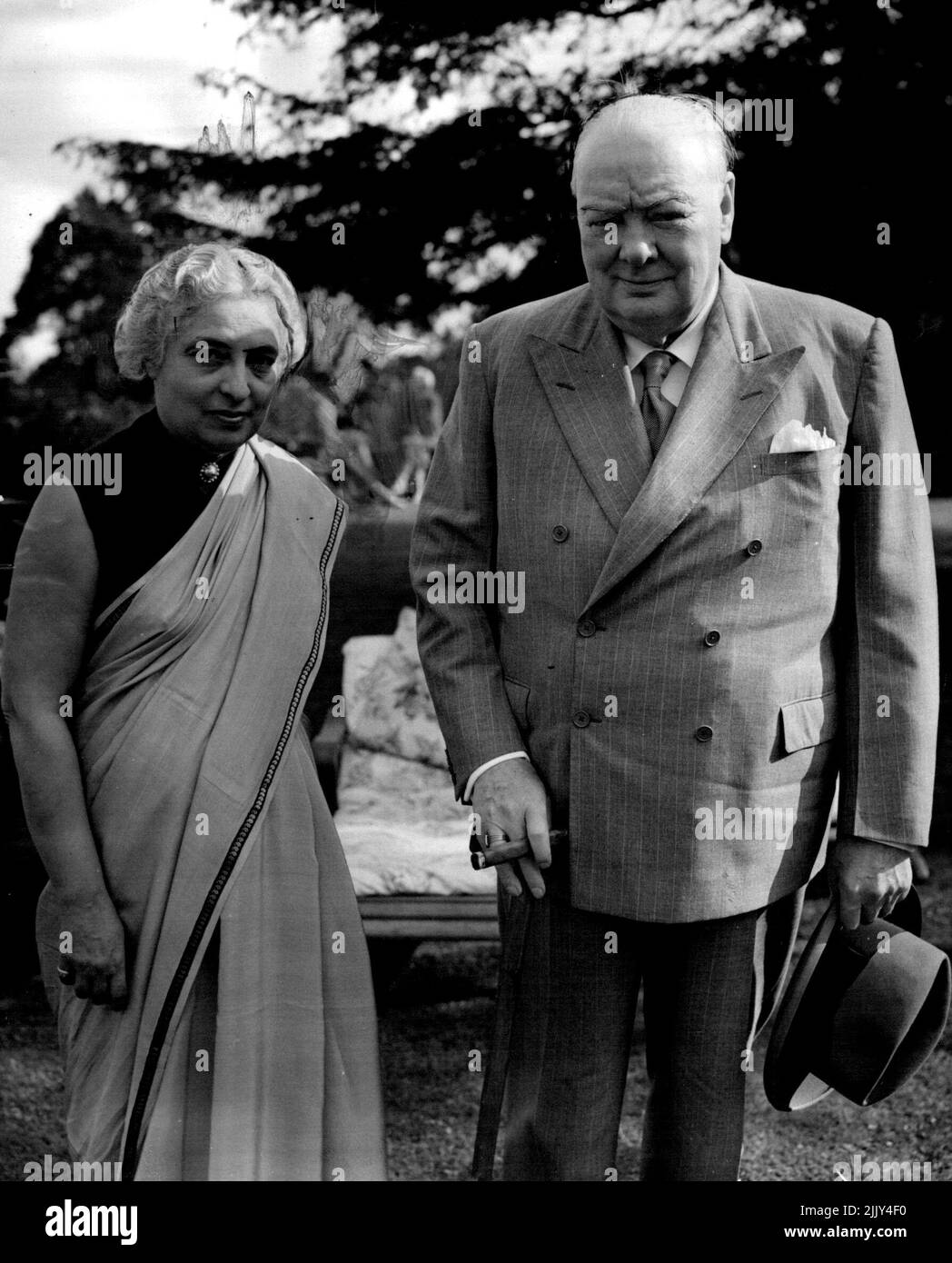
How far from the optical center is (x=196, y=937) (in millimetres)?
2508

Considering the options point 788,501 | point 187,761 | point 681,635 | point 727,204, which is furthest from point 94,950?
point 727,204

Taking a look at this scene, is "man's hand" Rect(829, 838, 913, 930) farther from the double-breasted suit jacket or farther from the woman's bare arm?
the woman's bare arm

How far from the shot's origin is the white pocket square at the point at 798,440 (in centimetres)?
225

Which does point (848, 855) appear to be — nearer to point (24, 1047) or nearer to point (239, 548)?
point (239, 548)

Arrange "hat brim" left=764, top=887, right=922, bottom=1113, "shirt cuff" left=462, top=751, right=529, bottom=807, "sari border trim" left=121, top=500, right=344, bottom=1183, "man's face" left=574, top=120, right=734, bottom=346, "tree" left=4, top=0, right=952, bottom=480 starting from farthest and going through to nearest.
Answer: "tree" left=4, top=0, right=952, bottom=480 → "sari border trim" left=121, top=500, right=344, bottom=1183 → "hat brim" left=764, top=887, right=922, bottom=1113 → "shirt cuff" left=462, top=751, right=529, bottom=807 → "man's face" left=574, top=120, right=734, bottom=346

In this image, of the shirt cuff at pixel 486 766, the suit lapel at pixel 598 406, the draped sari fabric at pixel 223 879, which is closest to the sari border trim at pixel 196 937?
the draped sari fabric at pixel 223 879

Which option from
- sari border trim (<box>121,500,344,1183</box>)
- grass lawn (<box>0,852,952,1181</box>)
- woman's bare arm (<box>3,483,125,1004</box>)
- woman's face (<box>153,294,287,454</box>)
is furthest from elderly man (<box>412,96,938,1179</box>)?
grass lawn (<box>0,852,952,1181</box>)

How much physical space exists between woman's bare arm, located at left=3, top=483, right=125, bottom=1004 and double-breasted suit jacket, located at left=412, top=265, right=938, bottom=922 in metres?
0.64

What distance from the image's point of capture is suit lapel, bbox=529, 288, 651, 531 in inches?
89.2

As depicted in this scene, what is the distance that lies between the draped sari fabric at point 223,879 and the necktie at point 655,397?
0.68 meters

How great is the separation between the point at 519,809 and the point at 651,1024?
1.53ft

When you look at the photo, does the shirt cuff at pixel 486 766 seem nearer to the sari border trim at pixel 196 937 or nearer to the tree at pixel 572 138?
the sari border trim at pixel 196 937

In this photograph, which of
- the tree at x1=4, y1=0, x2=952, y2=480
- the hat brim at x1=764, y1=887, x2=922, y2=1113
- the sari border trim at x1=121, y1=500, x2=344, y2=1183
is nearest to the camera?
the hat brim at x1=764, y1=887, x2=922, y2=1113
